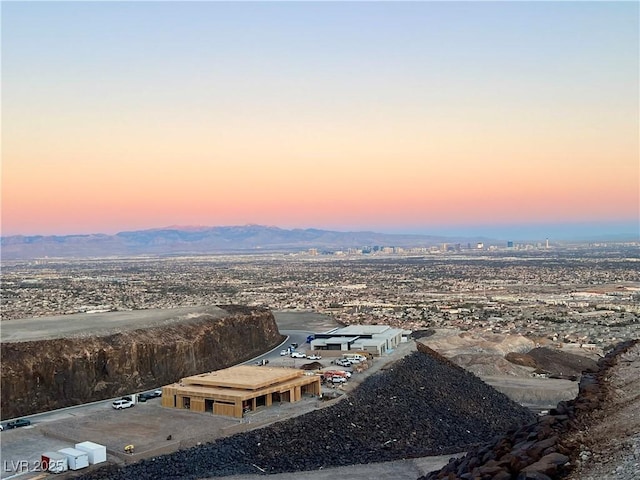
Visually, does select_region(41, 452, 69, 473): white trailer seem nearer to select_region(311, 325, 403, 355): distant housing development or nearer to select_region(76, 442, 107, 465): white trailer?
select_region(76, 442, 107, 465): white trailer

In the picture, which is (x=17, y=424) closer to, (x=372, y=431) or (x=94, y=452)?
(x=94, y=452)

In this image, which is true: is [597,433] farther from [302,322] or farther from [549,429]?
[302,322]

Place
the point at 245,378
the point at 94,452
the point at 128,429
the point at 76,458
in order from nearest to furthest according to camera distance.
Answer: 1. the point at 76,458
2. the point at 94,452
3. the point at 128,429
4. the point at 245,378

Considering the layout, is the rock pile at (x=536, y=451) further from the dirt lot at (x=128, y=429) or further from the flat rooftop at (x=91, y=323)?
the flat rooftop at (x=91, y=323)

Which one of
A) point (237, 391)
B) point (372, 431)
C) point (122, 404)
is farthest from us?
point (122, 404)

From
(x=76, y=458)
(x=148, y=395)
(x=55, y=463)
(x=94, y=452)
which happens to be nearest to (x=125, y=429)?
(x=94, y=452)

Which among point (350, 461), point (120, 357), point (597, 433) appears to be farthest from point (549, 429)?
point (120, 357)

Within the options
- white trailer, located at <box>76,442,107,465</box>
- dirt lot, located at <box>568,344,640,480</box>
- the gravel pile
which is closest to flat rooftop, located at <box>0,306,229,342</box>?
white trailer, located at <box>76,442,107,465</box>
